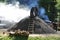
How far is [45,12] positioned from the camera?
3.77 metres

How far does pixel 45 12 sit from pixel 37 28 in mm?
360

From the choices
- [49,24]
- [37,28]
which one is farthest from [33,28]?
[49,24]

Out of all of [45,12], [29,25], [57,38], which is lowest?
[57,38]

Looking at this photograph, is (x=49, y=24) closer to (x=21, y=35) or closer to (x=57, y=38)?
(x=57, y=38)

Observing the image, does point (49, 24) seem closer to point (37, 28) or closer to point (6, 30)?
point (37, 28)

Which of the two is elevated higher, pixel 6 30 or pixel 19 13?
pixel 19 13

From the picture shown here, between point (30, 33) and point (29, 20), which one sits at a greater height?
point (29, 20)

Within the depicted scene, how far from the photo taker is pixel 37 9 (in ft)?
12.3

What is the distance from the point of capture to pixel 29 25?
12.3ft

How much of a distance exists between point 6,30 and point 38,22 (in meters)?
0.66

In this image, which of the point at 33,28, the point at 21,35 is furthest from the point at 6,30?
the point at 33,28

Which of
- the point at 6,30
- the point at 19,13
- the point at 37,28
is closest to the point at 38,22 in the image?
the point at 37,28

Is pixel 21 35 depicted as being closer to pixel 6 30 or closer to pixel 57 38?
pixel 6 30

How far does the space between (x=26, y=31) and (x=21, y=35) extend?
13cm
